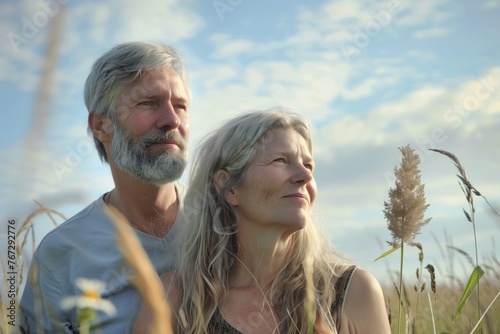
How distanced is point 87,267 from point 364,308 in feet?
6.53

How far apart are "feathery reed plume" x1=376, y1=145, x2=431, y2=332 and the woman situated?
0.28m

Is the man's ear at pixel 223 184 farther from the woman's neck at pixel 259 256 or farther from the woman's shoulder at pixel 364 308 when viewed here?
the woman's shoulder at pixel 364 308

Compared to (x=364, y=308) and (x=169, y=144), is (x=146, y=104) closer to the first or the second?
(x=169, y=144)

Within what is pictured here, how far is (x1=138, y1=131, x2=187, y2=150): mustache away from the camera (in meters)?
4.37

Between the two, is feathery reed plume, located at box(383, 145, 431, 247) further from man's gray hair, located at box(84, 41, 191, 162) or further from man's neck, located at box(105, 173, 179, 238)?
man's gray hair, located at box(84, 41, 191, 162)

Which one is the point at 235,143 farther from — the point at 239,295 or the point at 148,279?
the point at 148,279

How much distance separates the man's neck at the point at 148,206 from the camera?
424 centimetres

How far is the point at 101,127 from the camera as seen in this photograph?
4.85 metres

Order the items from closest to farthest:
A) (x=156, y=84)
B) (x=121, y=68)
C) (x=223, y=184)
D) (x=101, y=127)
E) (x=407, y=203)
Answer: (x=407, y=203), (x=223, y=184), (x=156, y=84), (x=121, y=68), (x=101, y=127)

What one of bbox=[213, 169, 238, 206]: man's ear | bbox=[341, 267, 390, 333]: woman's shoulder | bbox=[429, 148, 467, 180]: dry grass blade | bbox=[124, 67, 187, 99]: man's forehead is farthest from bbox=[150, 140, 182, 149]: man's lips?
bbox=[429, 148, 467, 180]: dry grass blade

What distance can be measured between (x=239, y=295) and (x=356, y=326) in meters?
Result: 0.62

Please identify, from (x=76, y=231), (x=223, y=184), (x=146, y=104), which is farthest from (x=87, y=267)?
(x=223, y=184)

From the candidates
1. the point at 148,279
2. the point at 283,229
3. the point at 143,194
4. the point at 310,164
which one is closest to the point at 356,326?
the point at 283,229

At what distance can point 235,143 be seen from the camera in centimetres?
321
